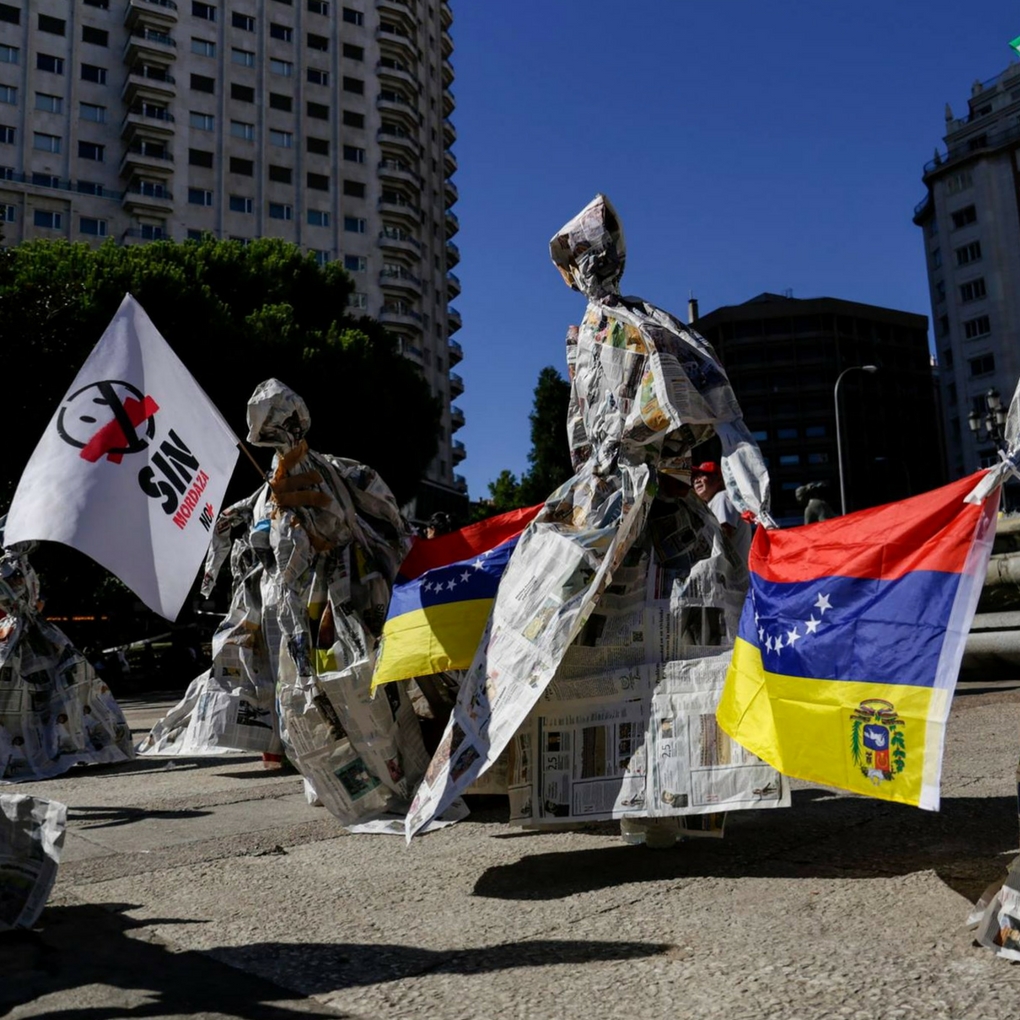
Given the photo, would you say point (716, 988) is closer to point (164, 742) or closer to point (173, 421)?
point (173, 421)

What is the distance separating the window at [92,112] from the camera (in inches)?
2111

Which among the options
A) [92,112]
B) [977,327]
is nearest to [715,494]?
[92,112]

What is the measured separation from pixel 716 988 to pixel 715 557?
1562mm

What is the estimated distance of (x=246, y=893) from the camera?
11.0 ft

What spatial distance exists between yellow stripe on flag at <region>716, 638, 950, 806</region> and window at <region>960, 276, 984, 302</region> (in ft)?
219

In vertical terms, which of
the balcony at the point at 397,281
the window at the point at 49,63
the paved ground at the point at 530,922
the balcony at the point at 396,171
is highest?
the window at the point at 49,63

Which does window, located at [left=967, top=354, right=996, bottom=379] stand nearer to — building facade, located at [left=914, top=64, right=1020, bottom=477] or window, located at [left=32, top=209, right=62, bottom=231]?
building facade, located at [left=914, top=64, right=1020, bottom=477]

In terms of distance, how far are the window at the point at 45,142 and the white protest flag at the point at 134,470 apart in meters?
53.5

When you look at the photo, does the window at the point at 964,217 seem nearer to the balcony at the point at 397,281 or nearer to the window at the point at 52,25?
the balcony at the point at 397,281

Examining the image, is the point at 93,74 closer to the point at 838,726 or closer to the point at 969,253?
the point at 969,253

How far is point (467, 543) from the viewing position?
15.0ft

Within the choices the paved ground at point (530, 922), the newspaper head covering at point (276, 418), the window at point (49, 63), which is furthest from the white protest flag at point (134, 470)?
the window at point (49, 63)

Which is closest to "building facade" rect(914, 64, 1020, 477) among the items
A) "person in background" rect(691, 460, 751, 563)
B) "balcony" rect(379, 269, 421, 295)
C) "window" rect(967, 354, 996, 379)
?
"window" rect(967, 354, 996, 379)

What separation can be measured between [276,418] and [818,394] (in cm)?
8034
